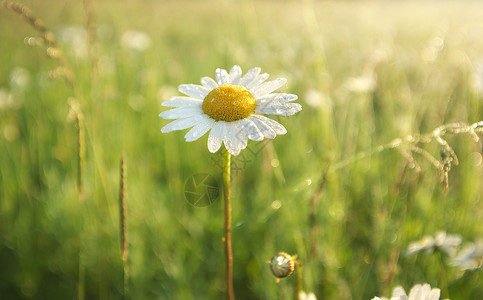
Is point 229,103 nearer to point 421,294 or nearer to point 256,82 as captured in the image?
point 256,82

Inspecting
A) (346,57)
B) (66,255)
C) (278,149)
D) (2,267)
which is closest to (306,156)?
(278,149)

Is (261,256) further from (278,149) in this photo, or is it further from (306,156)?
(278,149)

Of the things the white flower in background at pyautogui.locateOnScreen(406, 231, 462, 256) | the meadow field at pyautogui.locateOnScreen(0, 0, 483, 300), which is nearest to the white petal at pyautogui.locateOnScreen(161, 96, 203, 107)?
the meadow field at pyautogui.locateOnScreen(0, 0, 483, 300)

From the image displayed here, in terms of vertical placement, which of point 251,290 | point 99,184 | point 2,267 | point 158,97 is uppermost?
point 158,97

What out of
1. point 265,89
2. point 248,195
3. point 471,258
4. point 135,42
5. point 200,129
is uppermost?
point 135,42

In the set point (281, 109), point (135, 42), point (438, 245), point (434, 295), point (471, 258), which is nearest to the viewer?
point (434, 295)

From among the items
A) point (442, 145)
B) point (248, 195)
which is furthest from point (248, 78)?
point (248, 195)

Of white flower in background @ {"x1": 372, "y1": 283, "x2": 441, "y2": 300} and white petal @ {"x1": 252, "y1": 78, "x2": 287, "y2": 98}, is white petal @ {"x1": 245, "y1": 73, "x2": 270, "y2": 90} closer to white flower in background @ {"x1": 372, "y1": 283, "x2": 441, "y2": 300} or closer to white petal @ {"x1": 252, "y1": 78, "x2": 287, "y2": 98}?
white petal @ {"x1": 252, "y1": 78, "x2": 287, "y2": 98}
